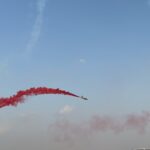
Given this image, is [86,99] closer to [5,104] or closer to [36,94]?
[36,94]

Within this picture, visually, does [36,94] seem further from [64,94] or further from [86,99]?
[86,99]

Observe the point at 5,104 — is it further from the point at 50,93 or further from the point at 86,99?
the point at 86,99

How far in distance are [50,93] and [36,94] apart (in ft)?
17.8

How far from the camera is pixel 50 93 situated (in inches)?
4673

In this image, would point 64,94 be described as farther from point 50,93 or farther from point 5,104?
point 5,104

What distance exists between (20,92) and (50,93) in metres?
11.7

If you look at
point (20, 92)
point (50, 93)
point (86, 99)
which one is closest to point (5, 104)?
point (20, 92)

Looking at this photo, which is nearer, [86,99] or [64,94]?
[86,99]

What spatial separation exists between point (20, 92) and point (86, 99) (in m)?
26.8

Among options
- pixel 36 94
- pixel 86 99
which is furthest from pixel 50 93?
pixel 86 99

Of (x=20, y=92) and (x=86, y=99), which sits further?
(x=20, y=92)

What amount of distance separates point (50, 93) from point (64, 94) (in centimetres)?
577

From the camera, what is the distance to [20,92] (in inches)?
4692

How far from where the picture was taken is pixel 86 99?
110375mm
